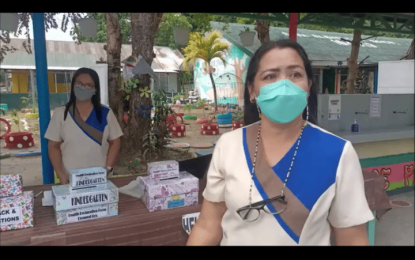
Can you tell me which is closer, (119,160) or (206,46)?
(119,160)

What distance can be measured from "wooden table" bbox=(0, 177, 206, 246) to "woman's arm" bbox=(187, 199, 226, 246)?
29.0 inches

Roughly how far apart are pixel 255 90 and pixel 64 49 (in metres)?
19.7

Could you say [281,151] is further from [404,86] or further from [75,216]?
[75,216]

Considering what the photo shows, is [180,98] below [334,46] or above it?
below

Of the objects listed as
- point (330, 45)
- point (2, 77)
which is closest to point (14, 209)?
point (330, 45)

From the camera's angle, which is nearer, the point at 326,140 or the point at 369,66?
the point at 326,140

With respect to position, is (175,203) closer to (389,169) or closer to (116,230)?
(116,230)

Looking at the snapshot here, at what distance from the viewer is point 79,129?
274cm

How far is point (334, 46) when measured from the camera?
1402 cm

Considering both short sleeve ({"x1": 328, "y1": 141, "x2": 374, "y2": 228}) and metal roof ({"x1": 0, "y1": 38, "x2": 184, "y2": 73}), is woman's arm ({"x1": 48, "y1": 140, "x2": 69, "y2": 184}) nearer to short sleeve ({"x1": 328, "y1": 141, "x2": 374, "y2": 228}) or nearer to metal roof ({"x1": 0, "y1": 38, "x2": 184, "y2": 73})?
short sleeve ({"x1": 328, "y1": 141, "x2": 374, "y2": 228})

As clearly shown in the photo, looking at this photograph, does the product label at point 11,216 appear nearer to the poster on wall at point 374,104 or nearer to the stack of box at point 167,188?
the stack of box at point 167,188

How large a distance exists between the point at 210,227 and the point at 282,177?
0.34 meters
